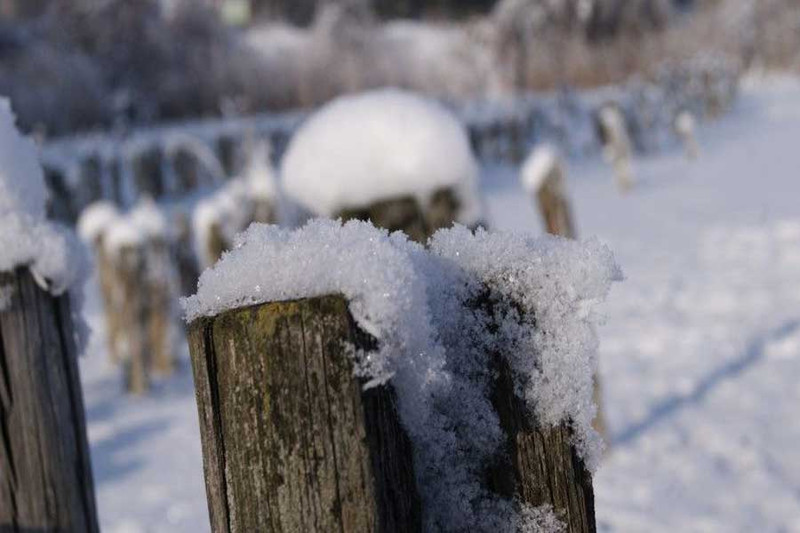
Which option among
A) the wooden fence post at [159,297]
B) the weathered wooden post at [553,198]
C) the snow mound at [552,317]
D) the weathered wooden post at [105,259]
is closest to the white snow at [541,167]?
the weathered wooden post at [553,198]

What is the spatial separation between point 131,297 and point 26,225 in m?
5.09

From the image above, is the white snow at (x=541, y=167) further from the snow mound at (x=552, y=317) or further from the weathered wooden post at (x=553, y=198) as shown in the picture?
the snow mound at (x=552, y=317)

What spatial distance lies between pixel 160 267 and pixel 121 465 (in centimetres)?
215

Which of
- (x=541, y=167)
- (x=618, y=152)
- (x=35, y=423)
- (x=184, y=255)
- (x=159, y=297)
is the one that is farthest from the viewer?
(x=618, y=152)

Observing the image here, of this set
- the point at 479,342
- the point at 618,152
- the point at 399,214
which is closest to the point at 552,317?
the point at 479,342

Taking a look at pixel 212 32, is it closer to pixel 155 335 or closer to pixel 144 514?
pixel 155 335

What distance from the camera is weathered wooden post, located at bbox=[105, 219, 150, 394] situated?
629 centimetres

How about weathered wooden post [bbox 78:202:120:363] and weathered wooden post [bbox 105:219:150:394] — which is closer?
weathered wooden post [bbox 105:219:150:394]

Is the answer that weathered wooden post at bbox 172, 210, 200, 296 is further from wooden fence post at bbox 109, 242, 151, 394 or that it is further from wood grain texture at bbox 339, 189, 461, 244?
wood grain texture at bbox 339, 189, 461, 244

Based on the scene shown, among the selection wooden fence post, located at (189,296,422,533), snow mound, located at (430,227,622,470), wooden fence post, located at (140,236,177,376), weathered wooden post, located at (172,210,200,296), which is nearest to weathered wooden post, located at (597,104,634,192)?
weathered wooden post, located at (172,210,200,296)

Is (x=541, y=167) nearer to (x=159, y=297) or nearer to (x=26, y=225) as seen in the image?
(x=159, y=297)

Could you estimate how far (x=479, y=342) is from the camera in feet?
3.07

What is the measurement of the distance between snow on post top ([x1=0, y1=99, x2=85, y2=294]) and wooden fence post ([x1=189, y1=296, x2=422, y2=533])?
0.73 m

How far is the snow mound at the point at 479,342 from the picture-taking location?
0.89 metres
